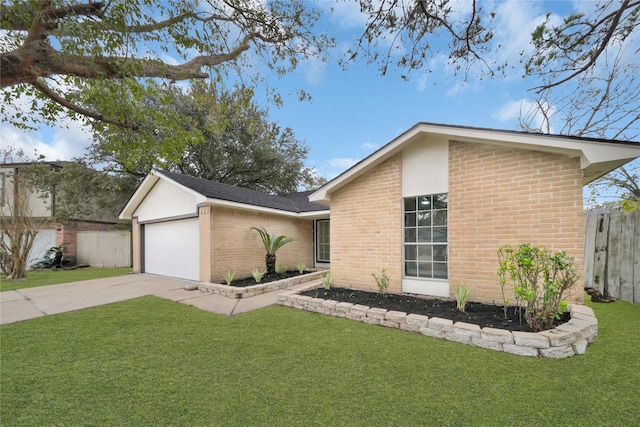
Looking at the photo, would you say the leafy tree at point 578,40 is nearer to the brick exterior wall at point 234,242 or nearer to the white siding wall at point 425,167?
the white siding wall at point 425,167

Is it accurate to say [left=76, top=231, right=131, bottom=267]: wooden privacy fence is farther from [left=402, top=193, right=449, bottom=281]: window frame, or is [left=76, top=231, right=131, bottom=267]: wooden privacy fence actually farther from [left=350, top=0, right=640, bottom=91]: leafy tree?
[left=350, top=0, right=640, bottom=91]: leafy tree

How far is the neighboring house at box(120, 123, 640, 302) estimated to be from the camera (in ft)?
14.7

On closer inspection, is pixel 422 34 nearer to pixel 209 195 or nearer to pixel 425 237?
pixel 425 237

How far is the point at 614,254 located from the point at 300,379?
8.29 m

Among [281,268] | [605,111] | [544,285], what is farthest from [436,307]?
[605,111]

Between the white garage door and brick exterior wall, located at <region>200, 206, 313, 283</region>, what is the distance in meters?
0.92

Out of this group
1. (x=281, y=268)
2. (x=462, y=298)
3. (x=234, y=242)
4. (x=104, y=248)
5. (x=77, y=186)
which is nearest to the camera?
(x=462, y=298)

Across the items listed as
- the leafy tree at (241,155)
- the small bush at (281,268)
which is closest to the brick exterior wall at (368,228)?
the small bush at (281,268)

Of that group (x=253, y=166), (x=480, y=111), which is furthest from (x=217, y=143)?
(x=480, y=111)

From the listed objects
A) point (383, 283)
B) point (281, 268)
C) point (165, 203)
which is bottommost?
point (281, 268)

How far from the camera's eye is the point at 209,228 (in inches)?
323

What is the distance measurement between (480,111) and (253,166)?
45.9 ft

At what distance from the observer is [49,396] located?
105 inches

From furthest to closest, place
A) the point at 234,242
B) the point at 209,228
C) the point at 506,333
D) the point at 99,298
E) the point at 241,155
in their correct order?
the point at 241,155, the point at 234,242, the point at 209,228, the point at 99,298, the point at 506,333
